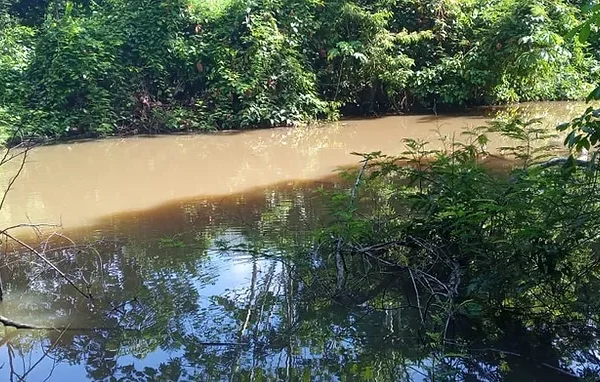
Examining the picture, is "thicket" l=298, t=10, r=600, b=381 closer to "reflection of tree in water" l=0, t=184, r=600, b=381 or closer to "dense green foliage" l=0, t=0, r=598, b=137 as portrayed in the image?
"reflection of tree in water" l=0, t=184, r=600, b=381

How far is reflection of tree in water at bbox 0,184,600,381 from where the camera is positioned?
10.7 feet

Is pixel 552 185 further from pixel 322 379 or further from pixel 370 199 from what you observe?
pixel 370 199

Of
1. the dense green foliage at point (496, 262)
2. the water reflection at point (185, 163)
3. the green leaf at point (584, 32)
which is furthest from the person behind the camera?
the water reflection at point (185, 163)

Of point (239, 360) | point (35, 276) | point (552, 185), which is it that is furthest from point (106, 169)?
point (552, 185)

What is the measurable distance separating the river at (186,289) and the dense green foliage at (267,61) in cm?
399

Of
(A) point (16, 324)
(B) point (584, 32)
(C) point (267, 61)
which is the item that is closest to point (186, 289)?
(A) point (16, 324)

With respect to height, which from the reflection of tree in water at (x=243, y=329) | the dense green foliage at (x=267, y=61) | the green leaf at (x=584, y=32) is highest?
the dense green foliage at (x=267, y=61)

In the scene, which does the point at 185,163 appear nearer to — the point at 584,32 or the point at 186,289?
the point at 186,289

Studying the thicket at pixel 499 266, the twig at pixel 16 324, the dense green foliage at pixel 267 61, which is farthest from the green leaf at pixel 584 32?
the dense green foliage at pixel 267 61

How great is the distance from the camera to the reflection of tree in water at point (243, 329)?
10.7 ft

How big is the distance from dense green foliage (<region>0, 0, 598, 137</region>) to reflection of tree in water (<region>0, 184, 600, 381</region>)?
26.1 feet

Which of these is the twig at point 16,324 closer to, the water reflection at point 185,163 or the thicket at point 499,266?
the thicket at point 499,266

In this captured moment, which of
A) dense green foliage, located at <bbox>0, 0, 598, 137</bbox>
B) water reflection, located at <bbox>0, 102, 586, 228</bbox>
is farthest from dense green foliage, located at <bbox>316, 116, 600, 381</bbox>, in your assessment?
dense green foliage, located at <bbox>0, 0, 598, 137</bbox>

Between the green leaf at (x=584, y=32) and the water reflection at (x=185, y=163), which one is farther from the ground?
the green leaf at (x=584, y=32)
